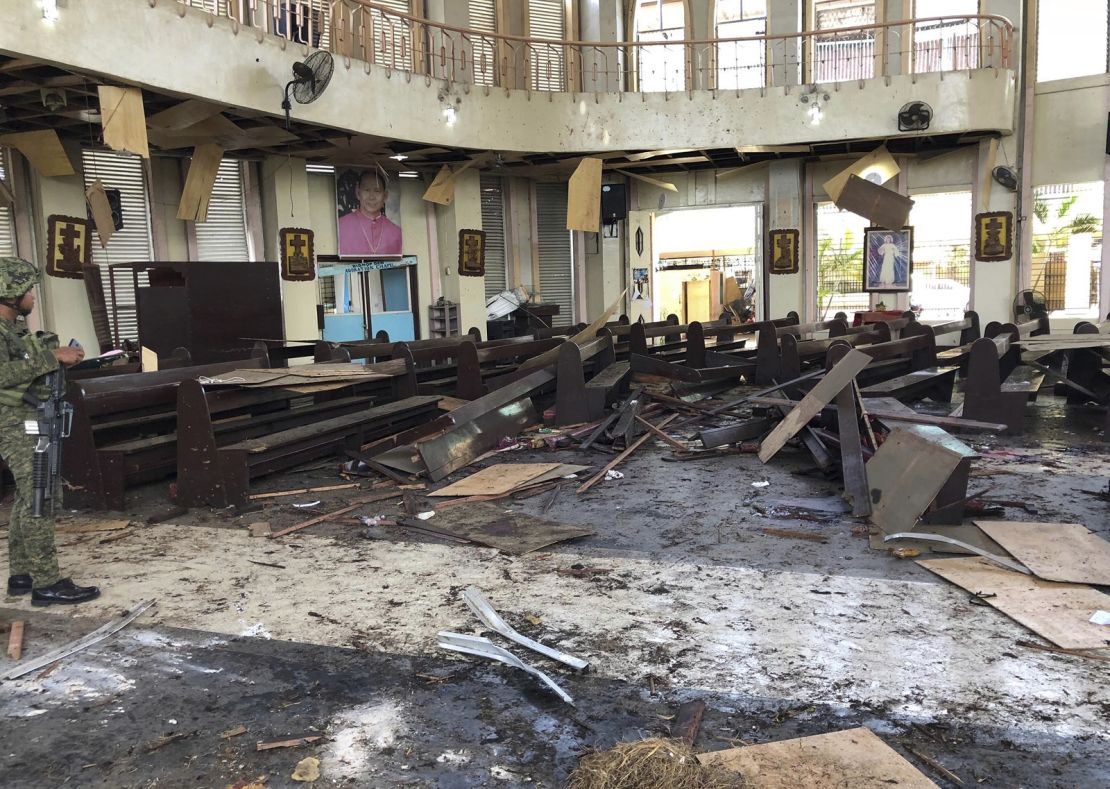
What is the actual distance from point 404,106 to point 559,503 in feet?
29.0

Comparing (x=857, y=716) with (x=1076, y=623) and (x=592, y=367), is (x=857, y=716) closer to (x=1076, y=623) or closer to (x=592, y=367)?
(x=1076, y=623)

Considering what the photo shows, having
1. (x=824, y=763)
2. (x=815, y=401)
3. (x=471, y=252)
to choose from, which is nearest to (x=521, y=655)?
(x=824, y=763)

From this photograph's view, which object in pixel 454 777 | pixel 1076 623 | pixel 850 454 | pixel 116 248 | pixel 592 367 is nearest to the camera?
pixel 454 777

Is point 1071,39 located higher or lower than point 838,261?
higher

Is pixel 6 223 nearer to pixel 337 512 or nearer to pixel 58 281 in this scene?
pixel 58 281

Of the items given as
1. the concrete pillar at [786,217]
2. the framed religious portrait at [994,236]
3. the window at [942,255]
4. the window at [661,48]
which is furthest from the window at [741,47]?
the framed religious portrait at [994,236]

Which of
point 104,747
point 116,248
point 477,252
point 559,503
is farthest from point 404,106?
point 104,747

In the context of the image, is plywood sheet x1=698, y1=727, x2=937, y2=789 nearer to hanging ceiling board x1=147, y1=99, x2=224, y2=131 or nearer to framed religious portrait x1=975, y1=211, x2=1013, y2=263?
hanging ceiling board x1=147, y1=99, x2=224, y2=131

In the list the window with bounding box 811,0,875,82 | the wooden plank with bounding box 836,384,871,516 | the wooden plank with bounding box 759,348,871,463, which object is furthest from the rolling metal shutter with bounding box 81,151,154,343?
the window with bounding box 811,0,875,82

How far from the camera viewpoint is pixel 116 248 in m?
12.4

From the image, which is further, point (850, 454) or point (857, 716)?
point (850, 454)

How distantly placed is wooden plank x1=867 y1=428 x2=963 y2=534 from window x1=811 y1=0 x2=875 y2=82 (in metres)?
12.3

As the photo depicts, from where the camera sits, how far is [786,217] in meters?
16.7

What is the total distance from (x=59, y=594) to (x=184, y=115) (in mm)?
7961
